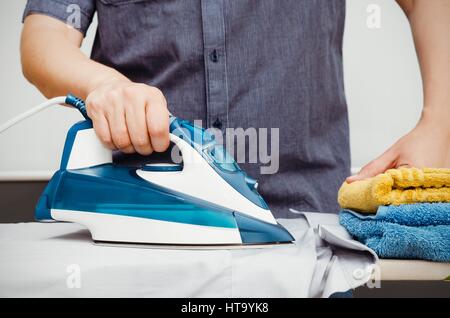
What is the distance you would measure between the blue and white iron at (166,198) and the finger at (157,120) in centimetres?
3

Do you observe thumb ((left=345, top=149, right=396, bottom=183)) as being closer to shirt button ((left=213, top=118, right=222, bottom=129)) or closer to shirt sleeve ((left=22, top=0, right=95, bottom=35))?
shirt button ((left=213, top=118, right=222, bottom=129))

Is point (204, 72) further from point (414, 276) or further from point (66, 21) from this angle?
point (414, 276)

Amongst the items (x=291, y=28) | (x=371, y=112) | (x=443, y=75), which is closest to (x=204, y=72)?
(x=291, y=28)

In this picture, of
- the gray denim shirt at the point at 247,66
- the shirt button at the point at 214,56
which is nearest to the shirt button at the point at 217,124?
the gray denim shirt at the point at 247,66

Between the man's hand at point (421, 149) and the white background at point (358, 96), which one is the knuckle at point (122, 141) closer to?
the man's hand at point (421, 149)

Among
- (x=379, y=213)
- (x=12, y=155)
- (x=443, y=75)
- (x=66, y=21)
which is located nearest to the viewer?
(x=379, y=213)

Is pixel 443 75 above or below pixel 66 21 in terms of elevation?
below

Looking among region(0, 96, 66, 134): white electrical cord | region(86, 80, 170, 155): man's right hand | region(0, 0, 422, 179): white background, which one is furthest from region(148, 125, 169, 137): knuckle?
region(0, 0, 422, 179): white background

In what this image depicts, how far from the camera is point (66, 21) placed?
1.10m

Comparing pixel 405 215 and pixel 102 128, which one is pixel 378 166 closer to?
pixel 405 215

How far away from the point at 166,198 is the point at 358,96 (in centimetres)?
104
